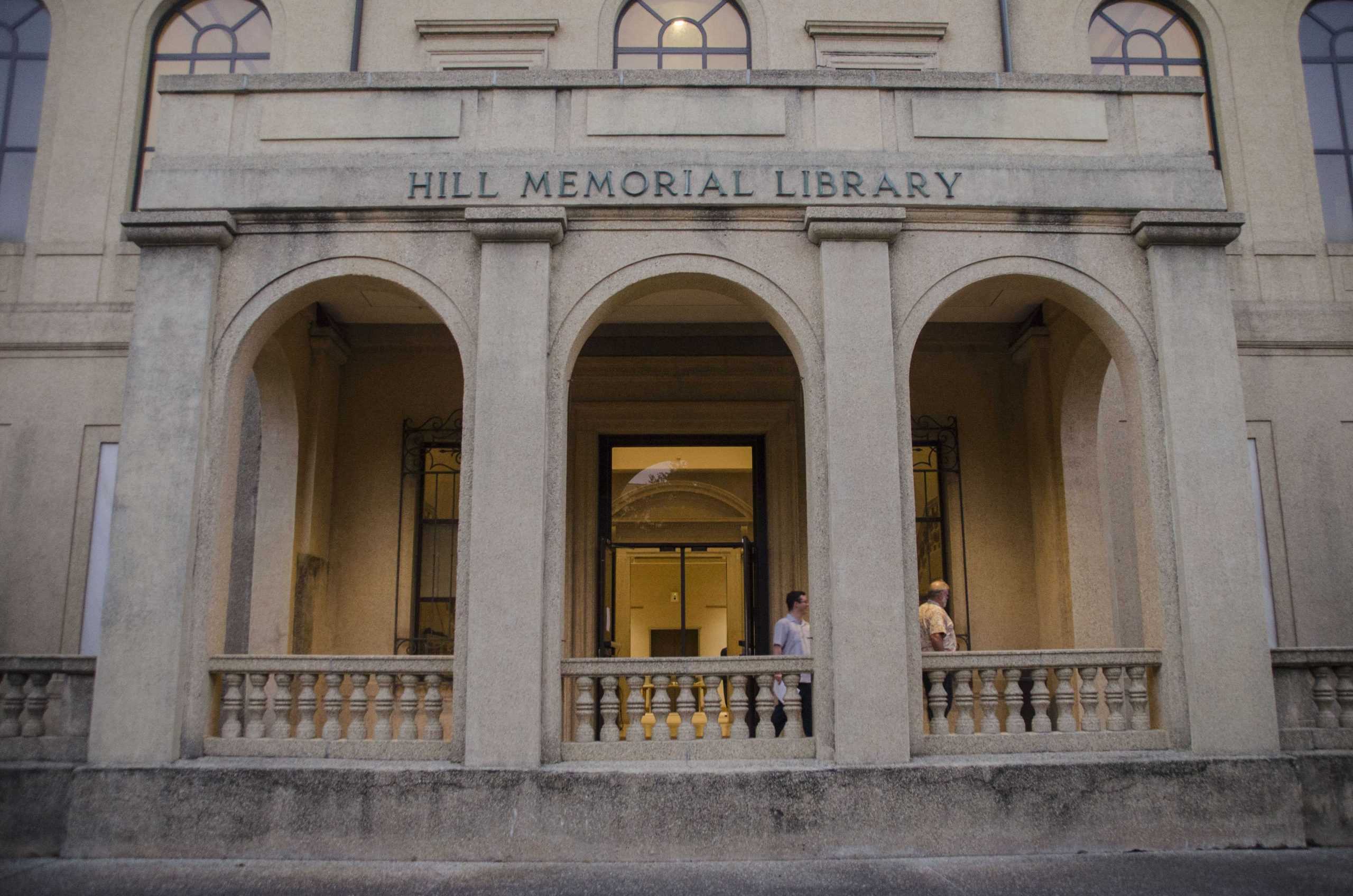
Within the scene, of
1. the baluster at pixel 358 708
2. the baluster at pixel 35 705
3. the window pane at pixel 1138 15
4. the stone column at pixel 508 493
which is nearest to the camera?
the stone column at pixel 508 493

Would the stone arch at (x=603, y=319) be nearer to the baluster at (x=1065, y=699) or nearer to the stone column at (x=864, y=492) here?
the stone column at (x=864, y=492)

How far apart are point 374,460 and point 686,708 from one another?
5.53 meters

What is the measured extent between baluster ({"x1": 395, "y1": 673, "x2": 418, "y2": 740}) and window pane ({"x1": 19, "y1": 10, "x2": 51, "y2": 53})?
9.38 metres

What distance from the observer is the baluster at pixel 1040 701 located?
7699 millimetres

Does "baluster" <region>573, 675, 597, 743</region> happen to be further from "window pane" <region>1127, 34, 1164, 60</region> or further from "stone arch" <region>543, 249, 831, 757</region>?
"window pane" <region>1127, 34, 1164, 60</region>

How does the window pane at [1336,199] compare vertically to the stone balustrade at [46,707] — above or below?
above

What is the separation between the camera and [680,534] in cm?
1206

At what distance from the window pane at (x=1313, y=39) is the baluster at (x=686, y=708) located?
10.7m

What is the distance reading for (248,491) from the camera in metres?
10.4

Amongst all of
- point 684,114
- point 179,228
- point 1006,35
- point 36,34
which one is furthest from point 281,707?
point 1006,35

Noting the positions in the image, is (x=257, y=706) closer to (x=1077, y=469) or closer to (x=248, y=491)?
(x=248, y=491)

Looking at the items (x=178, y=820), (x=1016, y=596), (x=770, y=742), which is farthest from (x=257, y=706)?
(x=1016, y=596)

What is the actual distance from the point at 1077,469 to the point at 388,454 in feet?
24.6

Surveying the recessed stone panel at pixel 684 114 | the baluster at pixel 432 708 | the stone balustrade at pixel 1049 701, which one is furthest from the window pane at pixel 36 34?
the stone balustrade at pixel 1049 701
